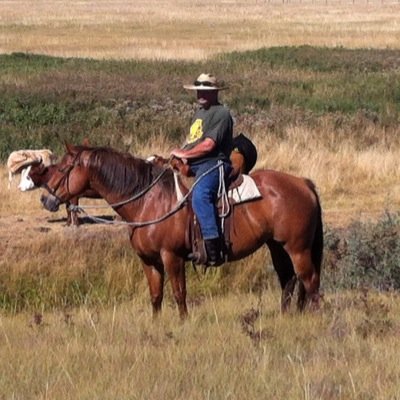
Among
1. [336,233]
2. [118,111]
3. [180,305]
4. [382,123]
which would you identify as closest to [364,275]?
[336,233]

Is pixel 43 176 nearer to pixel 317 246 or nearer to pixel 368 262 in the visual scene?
pixel 317 246

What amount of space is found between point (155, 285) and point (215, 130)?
4.92ft

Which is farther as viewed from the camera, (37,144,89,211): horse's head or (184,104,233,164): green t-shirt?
(37,144,89,211): horse's head

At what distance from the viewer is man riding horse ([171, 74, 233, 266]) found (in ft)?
28.7

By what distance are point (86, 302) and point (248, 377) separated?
181 inches

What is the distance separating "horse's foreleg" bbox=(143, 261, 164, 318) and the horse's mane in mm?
701

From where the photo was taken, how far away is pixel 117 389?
573 centimetres

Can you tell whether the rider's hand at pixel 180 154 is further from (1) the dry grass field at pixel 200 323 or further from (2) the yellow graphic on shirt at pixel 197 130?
(1) the dry grass field at pixel 200 323

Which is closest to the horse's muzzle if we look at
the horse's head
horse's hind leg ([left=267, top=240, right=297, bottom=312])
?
the horse's head

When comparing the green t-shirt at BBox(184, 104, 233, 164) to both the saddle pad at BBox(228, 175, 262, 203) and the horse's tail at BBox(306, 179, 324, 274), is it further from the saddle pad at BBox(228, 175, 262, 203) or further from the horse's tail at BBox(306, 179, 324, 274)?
the horse's tail at BBox(306, 179, 324, 274)

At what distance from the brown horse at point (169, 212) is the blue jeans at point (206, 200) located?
0.69 feet

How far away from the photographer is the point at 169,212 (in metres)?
9.05

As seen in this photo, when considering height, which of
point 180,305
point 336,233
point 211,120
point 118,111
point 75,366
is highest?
point 211,120

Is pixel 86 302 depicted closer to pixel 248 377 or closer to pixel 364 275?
pixel 364 275
